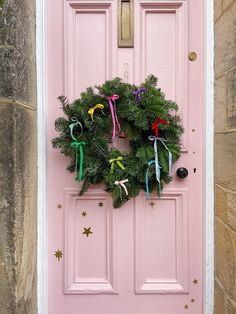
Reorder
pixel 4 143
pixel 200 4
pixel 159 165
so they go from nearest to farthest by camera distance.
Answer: pixel 4 143, pixel 159 165, pixel 200 4

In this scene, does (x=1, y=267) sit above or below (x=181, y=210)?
below

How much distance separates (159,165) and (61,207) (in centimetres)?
59

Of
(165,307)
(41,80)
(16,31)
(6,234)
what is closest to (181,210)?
(165,307)

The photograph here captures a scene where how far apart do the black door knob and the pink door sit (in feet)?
0.10

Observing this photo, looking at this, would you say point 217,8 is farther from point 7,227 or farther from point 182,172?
point 7,227

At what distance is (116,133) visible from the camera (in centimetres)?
163

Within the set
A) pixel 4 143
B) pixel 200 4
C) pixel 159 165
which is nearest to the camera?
pixel 4 143

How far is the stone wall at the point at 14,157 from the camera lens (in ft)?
4.55

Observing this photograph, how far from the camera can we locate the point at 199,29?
170cm

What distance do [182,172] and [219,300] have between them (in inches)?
27.4

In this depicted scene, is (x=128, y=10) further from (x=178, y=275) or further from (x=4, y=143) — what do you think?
(x=178, y=275)

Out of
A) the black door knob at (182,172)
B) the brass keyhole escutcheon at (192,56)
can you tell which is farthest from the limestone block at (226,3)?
the black door knob at (182,172)

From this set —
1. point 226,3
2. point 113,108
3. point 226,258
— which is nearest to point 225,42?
point 226,3

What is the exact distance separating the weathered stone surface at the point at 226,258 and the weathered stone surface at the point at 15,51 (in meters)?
1.18
